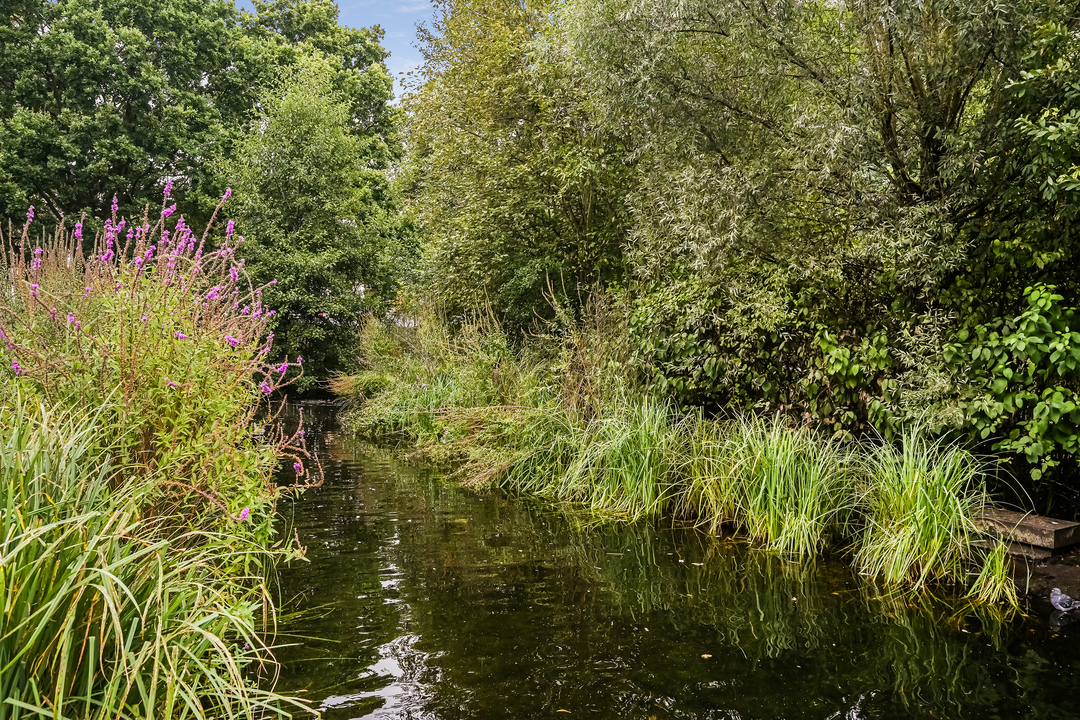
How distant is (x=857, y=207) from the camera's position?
6516 millimetres

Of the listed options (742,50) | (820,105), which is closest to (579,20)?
(742,50)

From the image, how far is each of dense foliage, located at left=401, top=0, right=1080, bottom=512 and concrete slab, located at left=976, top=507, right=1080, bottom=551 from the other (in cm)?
44

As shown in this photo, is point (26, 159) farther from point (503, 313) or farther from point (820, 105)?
point (820, 105)

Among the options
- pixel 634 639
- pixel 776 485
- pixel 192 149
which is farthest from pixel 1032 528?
pixel 192 149

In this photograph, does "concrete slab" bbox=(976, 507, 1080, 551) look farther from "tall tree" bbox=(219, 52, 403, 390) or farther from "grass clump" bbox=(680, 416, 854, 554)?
"tall tree" bbox=(219, 52, 403, 390)

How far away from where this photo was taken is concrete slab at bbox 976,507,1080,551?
5.27m

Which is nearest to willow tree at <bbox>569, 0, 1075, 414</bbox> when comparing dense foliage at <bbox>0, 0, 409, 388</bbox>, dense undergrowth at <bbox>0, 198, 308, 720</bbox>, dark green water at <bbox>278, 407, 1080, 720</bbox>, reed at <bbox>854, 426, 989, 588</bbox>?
reed at <bbox>854, 426, 989, 588</bbox>

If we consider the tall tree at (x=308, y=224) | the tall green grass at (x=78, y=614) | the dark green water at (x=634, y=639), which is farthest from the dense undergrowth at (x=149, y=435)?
the tall tree at (x=308, y=224)

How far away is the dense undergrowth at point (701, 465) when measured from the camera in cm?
513

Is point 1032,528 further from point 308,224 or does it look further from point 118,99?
point 118,99

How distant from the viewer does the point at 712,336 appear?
25.6ft

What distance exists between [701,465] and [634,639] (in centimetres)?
314

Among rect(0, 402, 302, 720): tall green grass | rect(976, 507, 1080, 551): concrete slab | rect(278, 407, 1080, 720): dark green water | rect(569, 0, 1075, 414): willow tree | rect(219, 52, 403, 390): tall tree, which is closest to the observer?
rect(0, 402, 302, 720): tall green grass

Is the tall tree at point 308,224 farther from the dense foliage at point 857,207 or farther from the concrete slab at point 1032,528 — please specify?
the concrete slab at point 1032,528
